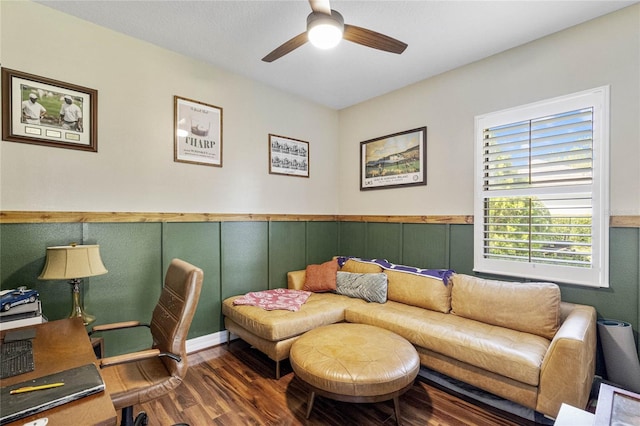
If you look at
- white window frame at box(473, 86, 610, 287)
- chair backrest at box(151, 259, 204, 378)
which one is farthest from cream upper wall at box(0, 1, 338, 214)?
white window frame at box(473, 86, 610, 287)

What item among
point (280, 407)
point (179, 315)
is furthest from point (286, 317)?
point (179, 315)

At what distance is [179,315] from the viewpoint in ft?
5.34

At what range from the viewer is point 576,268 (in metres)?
2.36

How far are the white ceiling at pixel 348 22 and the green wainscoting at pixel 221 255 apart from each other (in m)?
1.62

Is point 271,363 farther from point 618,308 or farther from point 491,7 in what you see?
point 491,7

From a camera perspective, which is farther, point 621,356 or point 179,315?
point 621,356

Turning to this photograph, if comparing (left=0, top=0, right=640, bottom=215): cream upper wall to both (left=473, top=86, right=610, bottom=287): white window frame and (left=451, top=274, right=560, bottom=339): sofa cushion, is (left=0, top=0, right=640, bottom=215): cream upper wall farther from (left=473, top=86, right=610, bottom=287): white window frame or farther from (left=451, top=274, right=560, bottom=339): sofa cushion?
(left=451, top=274, right=560, bottom=339): sofa cushion

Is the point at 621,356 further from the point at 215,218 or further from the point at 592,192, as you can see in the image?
the point at 215,218

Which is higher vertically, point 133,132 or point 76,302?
point 133,132

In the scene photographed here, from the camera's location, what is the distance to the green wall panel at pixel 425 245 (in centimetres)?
317

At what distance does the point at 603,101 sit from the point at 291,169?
2932mm

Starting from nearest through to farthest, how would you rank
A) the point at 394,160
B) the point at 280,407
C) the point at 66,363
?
the point at 66,363 < the point at 280,407 < the point at 394,160

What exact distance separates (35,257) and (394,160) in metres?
3.44

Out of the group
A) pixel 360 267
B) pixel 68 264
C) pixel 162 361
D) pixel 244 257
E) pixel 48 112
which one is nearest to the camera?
pixel 162 361
